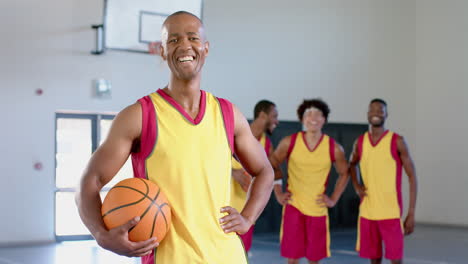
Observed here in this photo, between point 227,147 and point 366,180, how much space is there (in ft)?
12.5

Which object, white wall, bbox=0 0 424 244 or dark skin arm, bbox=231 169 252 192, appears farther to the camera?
white wall, bbox=0 0 424 244

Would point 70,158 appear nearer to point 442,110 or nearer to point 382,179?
point 382,179

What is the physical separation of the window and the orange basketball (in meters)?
6.94

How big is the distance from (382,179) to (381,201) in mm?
221

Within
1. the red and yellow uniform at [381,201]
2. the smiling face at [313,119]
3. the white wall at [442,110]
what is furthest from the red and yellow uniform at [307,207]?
the white wall at [442,110]

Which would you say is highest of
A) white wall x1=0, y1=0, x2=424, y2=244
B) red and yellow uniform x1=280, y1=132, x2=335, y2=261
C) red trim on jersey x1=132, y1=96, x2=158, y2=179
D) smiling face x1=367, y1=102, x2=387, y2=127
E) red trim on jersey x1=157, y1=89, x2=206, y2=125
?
white wall x1=0, y1=0, x2=424, y2=244

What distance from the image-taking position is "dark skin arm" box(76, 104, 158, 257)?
1760 millimetres

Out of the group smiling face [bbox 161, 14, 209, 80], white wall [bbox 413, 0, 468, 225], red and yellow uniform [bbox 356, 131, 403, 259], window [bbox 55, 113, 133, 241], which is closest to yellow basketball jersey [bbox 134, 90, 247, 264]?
smiling face [bbox 161, 14, 209, 80]

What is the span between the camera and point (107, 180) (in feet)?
6.14

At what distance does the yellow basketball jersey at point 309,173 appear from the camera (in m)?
5.23

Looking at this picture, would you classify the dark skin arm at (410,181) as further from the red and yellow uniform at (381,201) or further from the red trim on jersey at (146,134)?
the red trim on jersey at (146,134)

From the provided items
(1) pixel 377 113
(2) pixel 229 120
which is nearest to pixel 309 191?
(1) pixel 377 113

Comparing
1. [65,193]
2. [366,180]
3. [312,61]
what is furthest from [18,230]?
[312,61]

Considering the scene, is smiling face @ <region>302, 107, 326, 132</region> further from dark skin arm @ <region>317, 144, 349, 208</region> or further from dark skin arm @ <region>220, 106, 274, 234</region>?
dark skin arm @ <region>220, 106, 274, 234</region>
